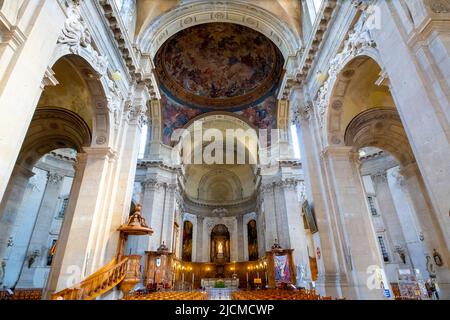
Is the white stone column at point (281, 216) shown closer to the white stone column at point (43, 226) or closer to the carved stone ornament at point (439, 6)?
the carved stone ornament at point (439, 6)

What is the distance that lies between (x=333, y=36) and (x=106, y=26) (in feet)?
25.6

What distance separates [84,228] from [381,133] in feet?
41.1

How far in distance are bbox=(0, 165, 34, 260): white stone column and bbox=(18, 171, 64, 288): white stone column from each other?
5.57 meters

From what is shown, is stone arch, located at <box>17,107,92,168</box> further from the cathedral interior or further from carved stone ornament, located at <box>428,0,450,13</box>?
carved stone ornament, located at <box>428,0,450,13</box>

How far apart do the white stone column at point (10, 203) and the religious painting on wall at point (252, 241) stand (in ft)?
68.8

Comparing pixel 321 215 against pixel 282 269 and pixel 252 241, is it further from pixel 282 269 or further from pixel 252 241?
pixel 252 241

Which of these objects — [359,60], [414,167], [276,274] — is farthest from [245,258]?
[359,60]

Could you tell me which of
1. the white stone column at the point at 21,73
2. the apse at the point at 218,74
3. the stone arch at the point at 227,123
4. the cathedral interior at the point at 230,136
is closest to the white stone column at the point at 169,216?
the cathedral interior at the point at 230,136

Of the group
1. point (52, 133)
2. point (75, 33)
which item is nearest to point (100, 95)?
point (75, 33)

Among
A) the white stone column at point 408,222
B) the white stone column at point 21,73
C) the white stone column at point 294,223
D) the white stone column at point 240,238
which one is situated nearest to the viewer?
the white stone column at point 21,73

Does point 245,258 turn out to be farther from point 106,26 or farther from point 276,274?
point 106,26

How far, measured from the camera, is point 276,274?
1709 cm

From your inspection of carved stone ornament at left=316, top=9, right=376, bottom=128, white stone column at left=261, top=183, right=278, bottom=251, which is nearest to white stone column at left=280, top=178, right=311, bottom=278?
white stone column at left=261, top=183, right=278, bottom=251

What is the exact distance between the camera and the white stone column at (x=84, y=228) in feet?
23.2
